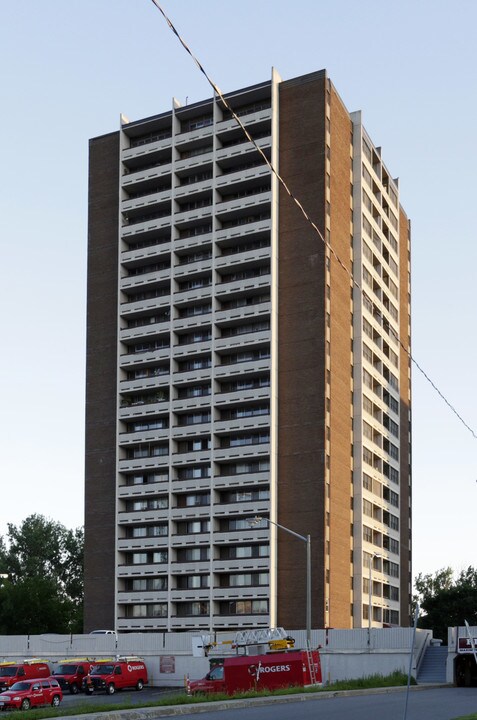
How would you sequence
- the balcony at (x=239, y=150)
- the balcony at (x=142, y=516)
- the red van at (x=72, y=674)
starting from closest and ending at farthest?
the red van at (x=72, y=674) < the balcony at (x=142, y=516) < the balcony at (x=239, y=150)

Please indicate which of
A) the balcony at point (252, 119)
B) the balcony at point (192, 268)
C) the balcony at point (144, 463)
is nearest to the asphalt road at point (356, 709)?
the balcony at point (144, 463)

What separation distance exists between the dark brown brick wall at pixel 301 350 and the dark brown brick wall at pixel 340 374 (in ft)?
6.52

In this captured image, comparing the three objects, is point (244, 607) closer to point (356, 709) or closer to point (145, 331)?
point (145, 331)

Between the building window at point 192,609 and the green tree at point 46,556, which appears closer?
the building window at point 192,609

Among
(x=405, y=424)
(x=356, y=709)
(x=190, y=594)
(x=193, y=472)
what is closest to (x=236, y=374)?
(x=193, y=472)

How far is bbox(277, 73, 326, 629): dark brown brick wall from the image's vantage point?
89688mm

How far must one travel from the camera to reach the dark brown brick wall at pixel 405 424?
115312 millimetres

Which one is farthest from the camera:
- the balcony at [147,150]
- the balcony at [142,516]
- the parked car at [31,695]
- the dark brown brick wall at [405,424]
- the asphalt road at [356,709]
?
the dark brown brick wall at [405,424]

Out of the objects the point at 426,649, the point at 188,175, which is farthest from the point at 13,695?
the point at 188,175

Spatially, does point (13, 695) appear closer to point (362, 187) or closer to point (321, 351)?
point (321, 351)

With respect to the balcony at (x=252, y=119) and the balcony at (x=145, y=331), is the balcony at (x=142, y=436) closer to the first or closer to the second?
the balcony at (x=145, y=331)

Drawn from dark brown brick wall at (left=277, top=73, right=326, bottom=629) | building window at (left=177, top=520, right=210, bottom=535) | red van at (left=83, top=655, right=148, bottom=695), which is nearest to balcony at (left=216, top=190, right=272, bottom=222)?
dark brown brick wall at (left=277, top=73, right=326, bottom=629)

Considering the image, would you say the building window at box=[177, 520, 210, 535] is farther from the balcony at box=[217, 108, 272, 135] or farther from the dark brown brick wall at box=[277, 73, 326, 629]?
the balcony at box=[217, 108, 272, 135]

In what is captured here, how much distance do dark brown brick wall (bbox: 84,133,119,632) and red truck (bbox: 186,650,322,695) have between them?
171 feet
